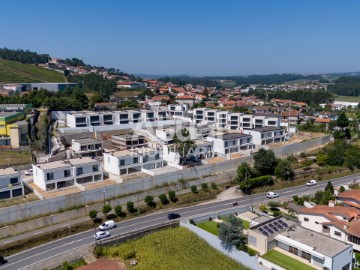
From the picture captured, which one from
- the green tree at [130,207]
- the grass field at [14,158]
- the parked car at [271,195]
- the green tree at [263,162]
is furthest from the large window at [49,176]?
the green tree at [263,162]

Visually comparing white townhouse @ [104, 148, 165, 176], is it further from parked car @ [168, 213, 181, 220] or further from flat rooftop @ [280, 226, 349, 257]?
flat rooftop @ [280, 226, 349, 257]

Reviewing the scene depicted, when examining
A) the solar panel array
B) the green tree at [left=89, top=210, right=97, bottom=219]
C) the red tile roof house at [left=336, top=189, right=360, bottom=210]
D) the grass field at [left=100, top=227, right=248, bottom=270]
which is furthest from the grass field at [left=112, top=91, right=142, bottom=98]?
the solar panel array

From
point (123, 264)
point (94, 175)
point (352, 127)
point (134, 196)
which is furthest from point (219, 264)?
point (352, 127)

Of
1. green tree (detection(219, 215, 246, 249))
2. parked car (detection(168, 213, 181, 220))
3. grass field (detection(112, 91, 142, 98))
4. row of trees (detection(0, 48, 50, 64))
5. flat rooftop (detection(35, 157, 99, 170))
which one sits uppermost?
row of trees (detection(0, 48, 50, 64))

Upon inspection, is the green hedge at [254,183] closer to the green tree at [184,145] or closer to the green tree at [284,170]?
the green tree at [284,170]

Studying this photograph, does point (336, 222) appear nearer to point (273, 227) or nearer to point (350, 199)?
point (273, 227)

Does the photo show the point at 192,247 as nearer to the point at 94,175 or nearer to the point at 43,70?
the point at 94,175

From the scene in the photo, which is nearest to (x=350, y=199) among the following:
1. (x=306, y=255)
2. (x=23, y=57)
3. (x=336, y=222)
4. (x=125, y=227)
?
(x=336, y=222)
